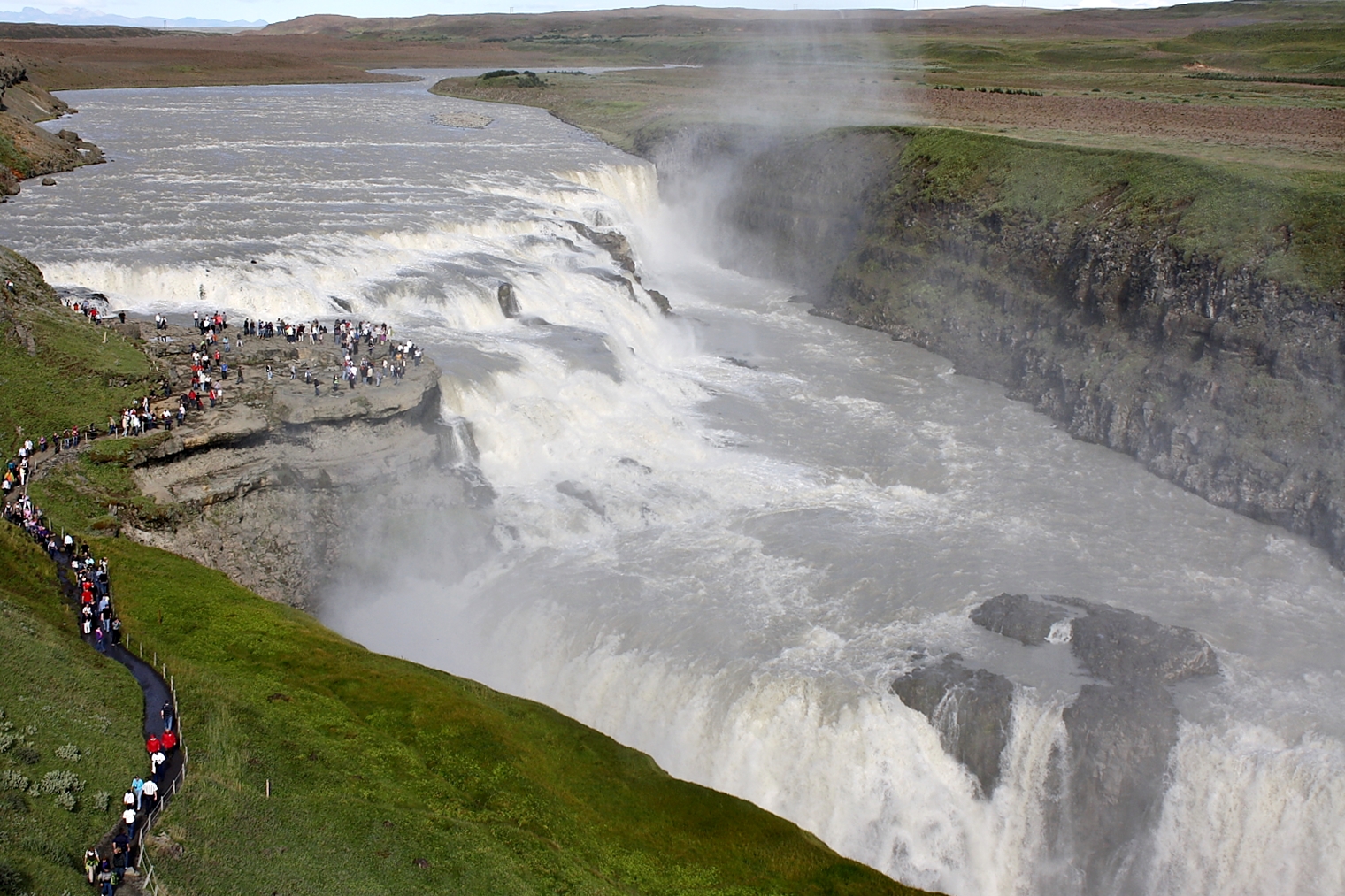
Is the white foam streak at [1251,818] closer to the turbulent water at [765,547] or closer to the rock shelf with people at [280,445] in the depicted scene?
the turbulent water at [765,547]

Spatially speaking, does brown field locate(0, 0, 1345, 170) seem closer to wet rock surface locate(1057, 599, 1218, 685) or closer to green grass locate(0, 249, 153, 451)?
wet rock surface locate(1057, 599, 1218, 685)

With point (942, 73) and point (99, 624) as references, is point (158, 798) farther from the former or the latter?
point (942, 73)

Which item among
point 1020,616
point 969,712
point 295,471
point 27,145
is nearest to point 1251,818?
point 969,712

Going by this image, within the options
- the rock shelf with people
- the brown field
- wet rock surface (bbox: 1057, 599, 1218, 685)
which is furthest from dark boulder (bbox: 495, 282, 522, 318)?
the brown field

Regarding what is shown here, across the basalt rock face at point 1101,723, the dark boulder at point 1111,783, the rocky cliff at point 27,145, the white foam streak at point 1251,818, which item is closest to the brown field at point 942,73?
the rocky cliff at point 27,145

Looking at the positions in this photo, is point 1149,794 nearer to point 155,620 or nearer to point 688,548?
point 688,548

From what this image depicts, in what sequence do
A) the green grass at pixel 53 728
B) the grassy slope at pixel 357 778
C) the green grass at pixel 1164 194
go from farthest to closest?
the green grass at pixel 1164 194 → the grassy slope at pixel 357 778 → the green grass at pixel 53 728
